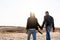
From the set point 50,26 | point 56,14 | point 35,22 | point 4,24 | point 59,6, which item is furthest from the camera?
point 4,24

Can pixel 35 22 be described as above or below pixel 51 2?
below

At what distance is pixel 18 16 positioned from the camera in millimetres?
10125

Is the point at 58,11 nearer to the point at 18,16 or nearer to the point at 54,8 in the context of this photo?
the point at 54,8

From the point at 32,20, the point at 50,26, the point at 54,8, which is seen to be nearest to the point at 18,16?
the point at 54,8

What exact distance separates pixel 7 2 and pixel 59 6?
92.5 inches

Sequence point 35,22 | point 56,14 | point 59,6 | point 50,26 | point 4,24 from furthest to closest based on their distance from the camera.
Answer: point 4,24 → point 56,14 → point 59,6 → point 50,26 → point 35,22

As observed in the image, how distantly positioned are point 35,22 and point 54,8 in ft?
16.0

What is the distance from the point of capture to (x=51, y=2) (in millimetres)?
9266

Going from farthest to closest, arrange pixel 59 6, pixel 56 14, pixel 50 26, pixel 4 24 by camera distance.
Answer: pixel 4 24 → pixel 56 14 → pixel 59 6 → pixel 50 26

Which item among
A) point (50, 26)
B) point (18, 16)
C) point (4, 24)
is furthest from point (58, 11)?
point (50, 26)

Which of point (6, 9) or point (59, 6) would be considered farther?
point (6, 9)

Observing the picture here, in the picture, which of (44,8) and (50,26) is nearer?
(50,26)

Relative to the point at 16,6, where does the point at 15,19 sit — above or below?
below

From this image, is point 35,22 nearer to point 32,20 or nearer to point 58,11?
point 32,20
